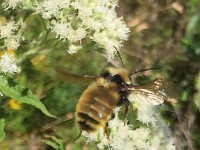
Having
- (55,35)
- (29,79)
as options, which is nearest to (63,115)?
(29,79)

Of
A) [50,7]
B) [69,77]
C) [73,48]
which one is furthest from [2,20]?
[69,77]

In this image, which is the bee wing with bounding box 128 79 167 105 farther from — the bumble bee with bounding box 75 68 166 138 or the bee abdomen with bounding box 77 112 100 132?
the bee abdomen with bounding box 77 112 100 132

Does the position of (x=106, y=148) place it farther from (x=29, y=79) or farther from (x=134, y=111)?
(x=29, y=79)

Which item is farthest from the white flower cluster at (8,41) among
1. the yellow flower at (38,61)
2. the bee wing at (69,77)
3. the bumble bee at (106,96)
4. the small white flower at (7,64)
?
the bumble bee at (106,96)

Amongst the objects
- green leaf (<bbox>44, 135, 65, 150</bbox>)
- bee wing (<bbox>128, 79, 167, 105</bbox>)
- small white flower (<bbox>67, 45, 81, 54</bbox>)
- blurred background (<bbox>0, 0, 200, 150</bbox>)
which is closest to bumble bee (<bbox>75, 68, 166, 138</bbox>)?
bee wing (<bbox>128, 79, 167, 105</bbox>)

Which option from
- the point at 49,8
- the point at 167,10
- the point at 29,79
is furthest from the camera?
the point at 167,10

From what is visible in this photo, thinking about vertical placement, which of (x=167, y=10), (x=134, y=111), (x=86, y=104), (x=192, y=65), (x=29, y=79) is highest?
(x=167, y=10)

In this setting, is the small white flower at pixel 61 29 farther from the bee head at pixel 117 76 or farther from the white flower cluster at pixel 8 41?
the bee head at pixel 117 76

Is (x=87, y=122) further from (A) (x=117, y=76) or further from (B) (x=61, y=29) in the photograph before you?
(B) (x=61, y=29)
